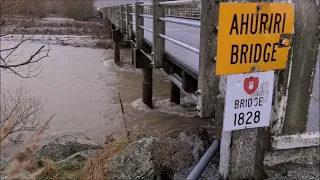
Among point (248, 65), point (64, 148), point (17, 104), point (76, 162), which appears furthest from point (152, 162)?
point (17, 104)

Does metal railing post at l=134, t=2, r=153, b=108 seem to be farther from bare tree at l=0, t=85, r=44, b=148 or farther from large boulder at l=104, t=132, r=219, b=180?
large boulder at l=104, t=132, r=219, b=180

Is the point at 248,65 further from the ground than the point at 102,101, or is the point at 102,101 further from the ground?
the point at 248,65

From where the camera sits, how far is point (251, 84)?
9.81 ft

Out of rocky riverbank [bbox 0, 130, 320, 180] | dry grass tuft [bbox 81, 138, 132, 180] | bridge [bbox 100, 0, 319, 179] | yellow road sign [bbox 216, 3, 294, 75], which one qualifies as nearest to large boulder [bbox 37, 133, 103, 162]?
rocky riverbank [bbox 0, 130, 320, 180]

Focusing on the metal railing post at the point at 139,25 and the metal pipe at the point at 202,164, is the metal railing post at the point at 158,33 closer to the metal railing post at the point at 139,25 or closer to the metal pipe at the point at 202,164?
the metal railing post at the point at 139,25

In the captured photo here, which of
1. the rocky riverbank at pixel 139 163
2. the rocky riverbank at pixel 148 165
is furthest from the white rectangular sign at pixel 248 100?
the rocky riverbank at pixel 139 163

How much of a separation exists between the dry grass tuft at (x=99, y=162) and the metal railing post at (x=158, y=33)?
2024 millimetres

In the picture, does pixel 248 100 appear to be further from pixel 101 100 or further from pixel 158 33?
pixel 101 100

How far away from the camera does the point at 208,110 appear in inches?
138

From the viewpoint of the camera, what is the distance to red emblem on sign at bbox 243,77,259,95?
297 centimetres

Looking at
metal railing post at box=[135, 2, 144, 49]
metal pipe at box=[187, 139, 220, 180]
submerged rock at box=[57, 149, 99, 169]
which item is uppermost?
metal railing post at box=[135, 2, 144, 49]

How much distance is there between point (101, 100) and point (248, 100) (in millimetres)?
10910

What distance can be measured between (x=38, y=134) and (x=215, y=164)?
8.79 ft

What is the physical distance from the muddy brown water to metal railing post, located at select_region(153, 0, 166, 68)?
2380 mm
